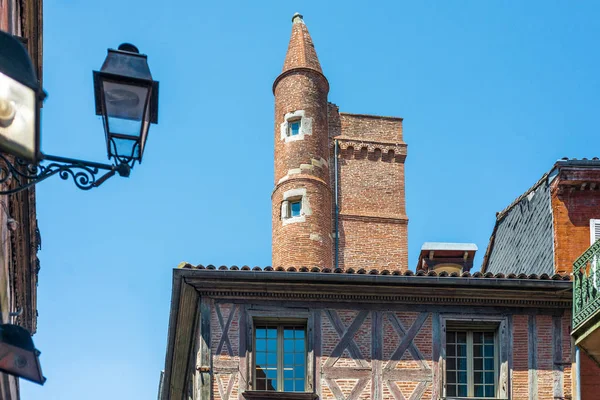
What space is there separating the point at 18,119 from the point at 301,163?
32.9 m

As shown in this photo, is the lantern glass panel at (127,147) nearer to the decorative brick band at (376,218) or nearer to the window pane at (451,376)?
the window pane at (451,376)

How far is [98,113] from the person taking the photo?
21.3 feet

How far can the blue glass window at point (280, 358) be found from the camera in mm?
18281

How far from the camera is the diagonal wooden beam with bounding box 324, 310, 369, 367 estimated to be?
60.1ft

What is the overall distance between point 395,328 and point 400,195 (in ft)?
70.7

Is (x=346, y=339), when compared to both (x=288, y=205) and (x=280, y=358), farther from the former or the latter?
(x=288, y=205)

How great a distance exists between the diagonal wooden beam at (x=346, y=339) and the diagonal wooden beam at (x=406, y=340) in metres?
0.42

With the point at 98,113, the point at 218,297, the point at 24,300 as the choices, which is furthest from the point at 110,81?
the point at 24,300

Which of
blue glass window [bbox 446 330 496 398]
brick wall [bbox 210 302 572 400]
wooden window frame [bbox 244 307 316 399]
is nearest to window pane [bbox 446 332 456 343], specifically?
blue glass window [bbox 446 330 496 398]

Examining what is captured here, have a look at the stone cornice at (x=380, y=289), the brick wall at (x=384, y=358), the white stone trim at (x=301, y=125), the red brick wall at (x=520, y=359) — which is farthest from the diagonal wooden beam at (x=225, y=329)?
the white stone trim at (x=301, y=125)

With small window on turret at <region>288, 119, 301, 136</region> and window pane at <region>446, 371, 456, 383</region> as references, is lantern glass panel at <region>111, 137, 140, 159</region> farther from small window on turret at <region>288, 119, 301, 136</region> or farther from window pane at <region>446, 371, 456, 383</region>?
small window on turret at <region>288, 119, 301, 136</region>

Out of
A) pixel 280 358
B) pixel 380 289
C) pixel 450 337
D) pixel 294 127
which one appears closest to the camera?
pixel 280 358

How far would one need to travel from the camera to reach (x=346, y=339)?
60.7ft

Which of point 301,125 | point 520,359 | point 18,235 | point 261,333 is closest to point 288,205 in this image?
point 301,125
